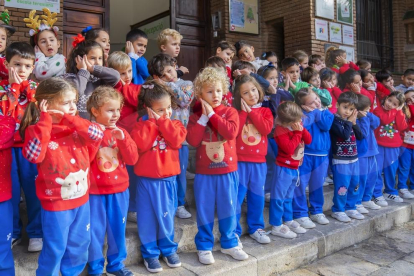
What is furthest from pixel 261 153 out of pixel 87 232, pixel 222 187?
pixel 87 232

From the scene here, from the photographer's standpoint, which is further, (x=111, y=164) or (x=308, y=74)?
(x=308, y=74)

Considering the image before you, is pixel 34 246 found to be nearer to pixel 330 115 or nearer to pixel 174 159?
pixel 174 159

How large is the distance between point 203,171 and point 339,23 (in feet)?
17.8

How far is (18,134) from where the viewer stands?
2.16 metres

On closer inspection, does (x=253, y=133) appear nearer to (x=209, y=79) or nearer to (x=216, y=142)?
(x=216, y=142)

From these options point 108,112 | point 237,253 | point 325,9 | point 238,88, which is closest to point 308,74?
point 238,88

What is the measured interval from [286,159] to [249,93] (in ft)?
2.10

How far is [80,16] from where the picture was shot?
17.7 feet

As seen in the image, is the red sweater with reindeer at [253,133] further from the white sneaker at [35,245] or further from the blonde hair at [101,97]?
the white sneaker at [35,245]

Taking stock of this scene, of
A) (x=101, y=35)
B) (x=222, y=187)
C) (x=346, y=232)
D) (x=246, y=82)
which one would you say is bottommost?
(x=346, y=232)

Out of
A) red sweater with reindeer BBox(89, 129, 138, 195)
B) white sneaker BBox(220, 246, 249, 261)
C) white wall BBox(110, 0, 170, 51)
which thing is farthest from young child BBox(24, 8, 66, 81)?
white wall BBox(110, 0, 170, 51)

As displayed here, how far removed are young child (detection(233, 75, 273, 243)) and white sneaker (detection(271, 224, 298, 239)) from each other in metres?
0.16

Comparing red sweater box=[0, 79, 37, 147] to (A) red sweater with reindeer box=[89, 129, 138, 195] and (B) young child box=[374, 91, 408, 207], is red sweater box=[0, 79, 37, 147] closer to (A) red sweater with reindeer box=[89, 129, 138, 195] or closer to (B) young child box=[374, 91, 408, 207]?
(A) red sweater with reindeer box=[89, 129, 138, 195]

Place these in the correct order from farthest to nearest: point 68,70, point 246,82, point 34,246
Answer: point 246,82
point 68,70
point 34,246
